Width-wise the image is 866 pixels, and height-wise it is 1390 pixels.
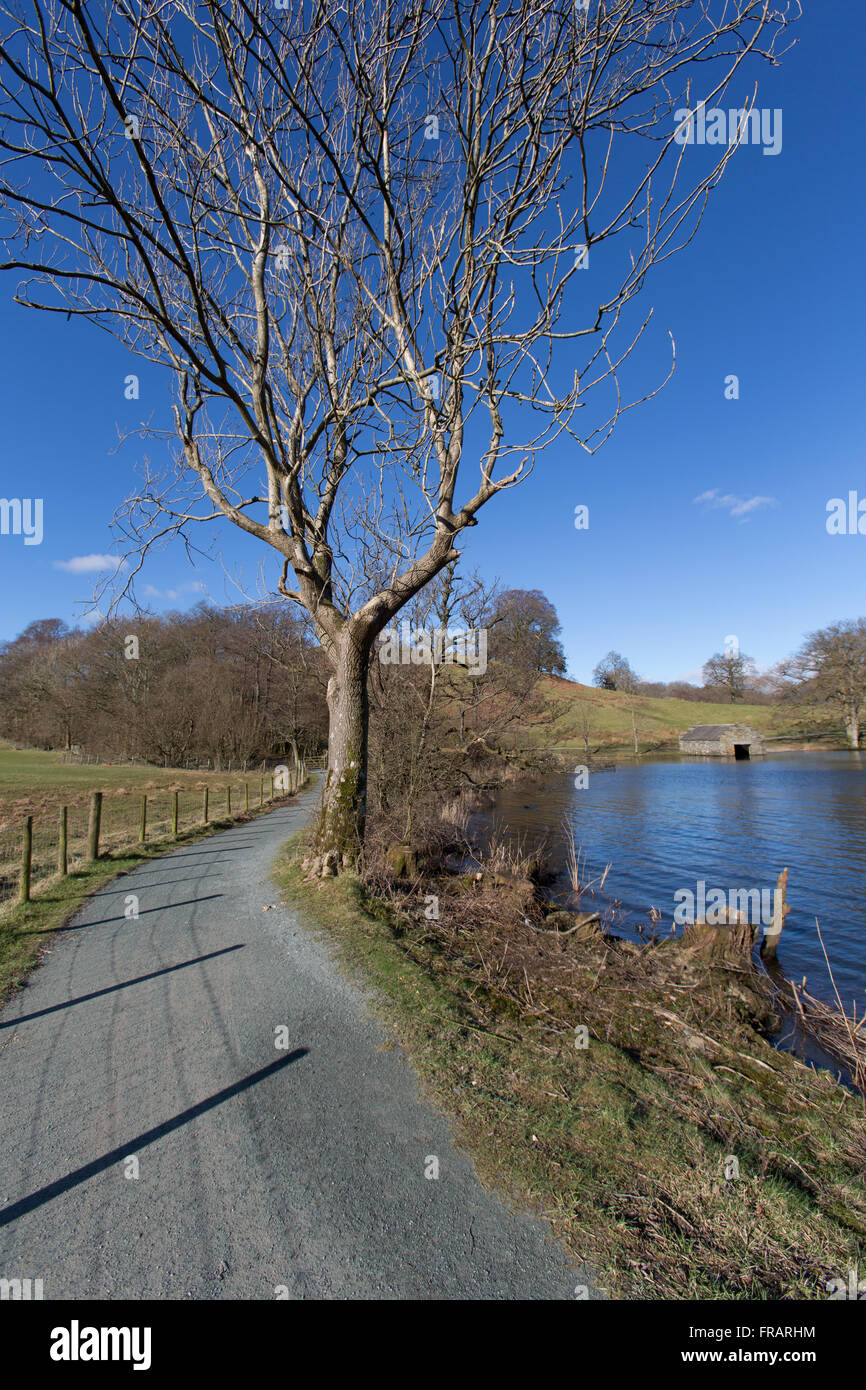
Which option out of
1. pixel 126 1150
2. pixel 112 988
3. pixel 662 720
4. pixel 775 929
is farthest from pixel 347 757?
pixel 662 720

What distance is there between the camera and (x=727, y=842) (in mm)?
19094

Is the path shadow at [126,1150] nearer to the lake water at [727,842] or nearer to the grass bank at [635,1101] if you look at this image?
the grass bank at [635,1101]

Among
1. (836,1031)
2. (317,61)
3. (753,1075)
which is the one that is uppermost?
(317,61)

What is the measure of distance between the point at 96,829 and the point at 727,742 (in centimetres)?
6107

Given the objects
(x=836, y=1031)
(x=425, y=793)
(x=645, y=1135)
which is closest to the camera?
(x=645, y=1135)

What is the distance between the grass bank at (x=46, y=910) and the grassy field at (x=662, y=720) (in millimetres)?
40519

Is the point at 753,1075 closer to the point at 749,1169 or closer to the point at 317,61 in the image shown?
the point at 749,1169

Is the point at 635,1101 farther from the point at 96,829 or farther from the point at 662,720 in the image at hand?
the point at 662,720

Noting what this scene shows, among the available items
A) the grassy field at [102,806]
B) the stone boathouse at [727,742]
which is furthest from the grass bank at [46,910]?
the stone boathouse at [727,742]

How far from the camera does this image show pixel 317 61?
616 cm

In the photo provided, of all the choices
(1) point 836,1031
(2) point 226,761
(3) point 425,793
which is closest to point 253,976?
(1) point 836,1031

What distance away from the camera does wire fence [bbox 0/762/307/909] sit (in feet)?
33.9

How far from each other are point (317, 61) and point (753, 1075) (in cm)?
1026

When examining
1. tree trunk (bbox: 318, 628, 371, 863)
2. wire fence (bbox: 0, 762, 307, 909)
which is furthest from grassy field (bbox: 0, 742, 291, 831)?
tree trunk (bbox: 318, 628, 371, 863)
